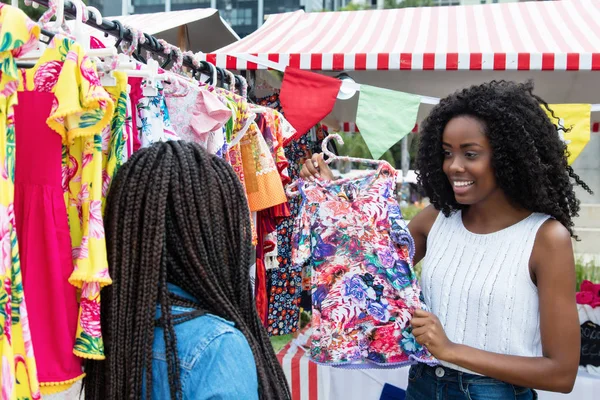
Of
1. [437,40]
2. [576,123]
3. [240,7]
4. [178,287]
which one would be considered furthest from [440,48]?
[240,7]

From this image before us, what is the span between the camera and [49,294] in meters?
1.35

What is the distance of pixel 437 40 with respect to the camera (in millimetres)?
4199

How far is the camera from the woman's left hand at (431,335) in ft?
6.14

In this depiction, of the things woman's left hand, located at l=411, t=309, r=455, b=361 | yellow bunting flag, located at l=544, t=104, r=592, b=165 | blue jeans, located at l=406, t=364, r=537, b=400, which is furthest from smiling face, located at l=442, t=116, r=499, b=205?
yellow bunting flag, located at l=544, t=104, r=592, b=165

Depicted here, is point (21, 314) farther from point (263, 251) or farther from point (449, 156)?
point (263, 251)

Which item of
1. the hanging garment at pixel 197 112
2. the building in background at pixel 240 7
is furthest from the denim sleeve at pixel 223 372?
the building in background at pixel 240 7

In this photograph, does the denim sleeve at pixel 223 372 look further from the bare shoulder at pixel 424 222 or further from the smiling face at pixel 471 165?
the bare shoulder at pixel 424 222

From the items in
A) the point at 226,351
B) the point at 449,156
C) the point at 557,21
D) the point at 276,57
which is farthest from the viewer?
the point at 557,21

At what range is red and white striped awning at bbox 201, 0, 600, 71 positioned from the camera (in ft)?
12.0

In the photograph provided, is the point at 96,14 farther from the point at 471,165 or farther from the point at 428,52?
the point at 428,52

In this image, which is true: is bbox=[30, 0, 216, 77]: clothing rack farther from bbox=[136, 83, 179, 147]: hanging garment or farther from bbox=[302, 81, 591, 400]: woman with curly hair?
bbox=[302, 81, 591, 400]: woman with curly hair

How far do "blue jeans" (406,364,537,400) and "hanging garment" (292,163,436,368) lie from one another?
0.09 metres

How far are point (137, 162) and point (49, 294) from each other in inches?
14.8

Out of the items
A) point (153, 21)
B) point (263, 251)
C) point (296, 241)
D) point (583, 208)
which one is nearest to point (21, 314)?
point (296, 241)
